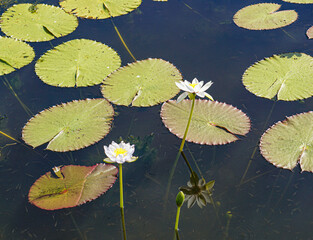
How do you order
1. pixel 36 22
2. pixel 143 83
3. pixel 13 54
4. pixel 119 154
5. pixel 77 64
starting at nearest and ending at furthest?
pixel 119 154 → pixel 143 83 → pixel 77 64 → pixel 13 54 → pixel 36 22

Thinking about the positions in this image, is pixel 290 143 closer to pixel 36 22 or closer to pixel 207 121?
pixel 207 121

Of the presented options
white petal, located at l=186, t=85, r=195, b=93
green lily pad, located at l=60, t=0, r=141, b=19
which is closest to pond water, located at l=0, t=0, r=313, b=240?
green lily pad, located at l=60, t=0, r=141, b=19

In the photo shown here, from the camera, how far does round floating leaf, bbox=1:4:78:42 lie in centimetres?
403

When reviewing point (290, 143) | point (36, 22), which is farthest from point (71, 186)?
point (36, 22)

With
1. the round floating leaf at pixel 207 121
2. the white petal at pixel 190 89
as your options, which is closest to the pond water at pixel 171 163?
the round floating leaf at pixel 207 121

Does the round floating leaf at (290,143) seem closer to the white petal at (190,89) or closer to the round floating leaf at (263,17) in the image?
the white petal at (190,89)

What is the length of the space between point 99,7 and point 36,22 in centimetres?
76

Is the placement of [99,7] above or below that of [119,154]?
below

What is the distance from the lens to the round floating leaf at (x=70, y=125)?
9.46ft

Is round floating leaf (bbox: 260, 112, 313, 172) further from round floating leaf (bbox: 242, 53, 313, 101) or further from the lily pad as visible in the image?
the lily pad

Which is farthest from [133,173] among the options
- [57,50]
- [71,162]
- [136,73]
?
[57,50]

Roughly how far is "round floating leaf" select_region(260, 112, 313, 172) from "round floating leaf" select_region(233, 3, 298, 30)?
5.00ft

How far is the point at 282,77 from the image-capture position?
3.40 meters

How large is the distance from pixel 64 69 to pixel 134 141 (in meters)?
1.17
